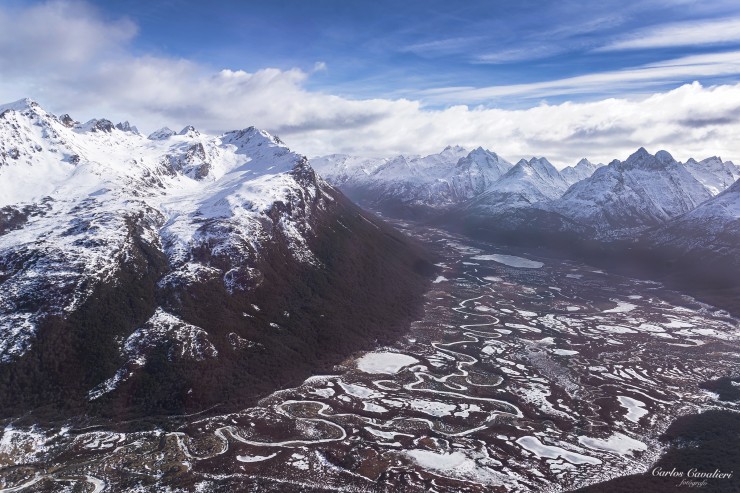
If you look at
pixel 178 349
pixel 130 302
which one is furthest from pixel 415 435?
pixel 130 302

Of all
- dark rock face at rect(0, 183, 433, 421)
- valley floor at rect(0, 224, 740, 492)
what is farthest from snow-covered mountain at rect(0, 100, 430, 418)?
valley floor at rect(0, 224, 740, 492)

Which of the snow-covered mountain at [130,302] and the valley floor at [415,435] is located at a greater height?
the snow-covered mountain at [130,302]

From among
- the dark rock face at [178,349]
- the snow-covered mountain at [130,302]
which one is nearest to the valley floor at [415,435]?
the dark rock face at [178,349]

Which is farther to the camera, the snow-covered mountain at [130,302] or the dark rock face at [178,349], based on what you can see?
the snow-covered mountain at [130,302]

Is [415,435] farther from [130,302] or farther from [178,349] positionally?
[130,302]

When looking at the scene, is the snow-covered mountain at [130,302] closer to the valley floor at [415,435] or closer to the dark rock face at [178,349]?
the dark rock face at [178,349]

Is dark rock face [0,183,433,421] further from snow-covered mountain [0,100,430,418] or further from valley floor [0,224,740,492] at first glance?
valley floor [0,224,740,492]

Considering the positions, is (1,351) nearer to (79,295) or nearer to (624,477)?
(79,295)

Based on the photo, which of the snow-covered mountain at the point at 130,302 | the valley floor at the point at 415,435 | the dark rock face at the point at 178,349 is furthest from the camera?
the snow-covered mountain at the point at 130,302

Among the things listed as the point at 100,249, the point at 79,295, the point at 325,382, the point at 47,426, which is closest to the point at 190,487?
the point at 47,426

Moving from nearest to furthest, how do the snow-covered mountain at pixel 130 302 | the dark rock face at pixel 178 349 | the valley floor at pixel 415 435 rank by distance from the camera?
the valley floor at pixel 415 435 → the dark rock face at pixel 178 349 → the snow-covered mountain at pixel 130 302
